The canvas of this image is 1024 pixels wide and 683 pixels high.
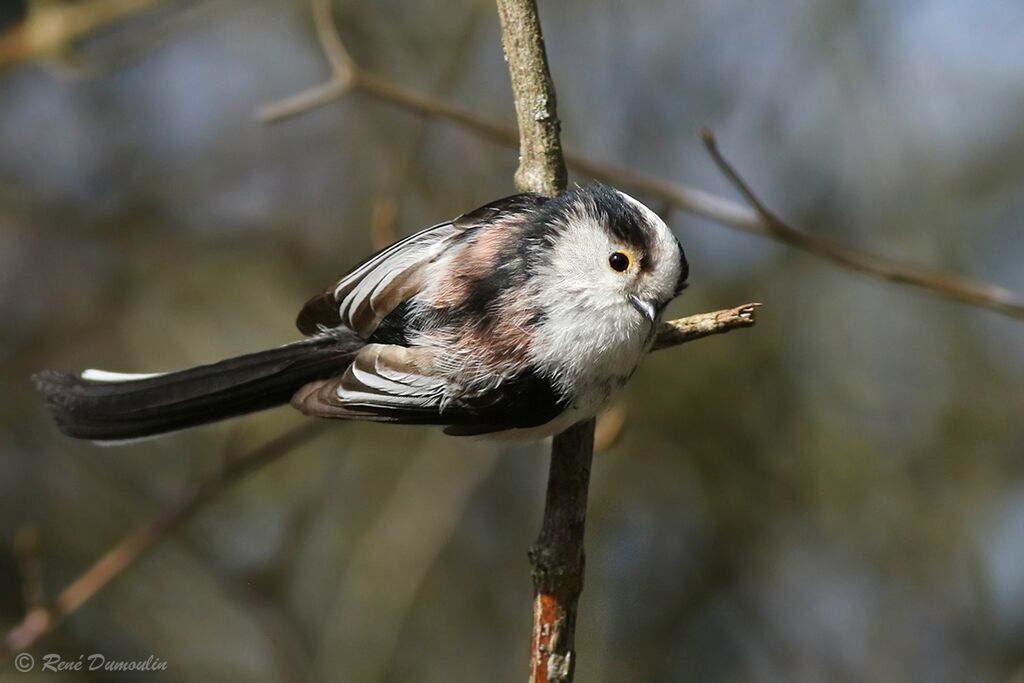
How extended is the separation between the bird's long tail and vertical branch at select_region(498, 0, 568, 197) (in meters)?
0.60

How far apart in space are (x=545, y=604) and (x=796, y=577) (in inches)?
108

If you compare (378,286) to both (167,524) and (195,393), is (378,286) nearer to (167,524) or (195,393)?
(195,393)

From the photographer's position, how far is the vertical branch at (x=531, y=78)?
2.26 meters

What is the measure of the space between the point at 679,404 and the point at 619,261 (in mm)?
2523

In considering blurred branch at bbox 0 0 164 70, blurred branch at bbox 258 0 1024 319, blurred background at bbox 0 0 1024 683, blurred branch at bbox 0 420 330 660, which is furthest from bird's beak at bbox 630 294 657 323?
blurred branch at bbox 0 0 164 70

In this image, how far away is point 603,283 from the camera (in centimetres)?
214

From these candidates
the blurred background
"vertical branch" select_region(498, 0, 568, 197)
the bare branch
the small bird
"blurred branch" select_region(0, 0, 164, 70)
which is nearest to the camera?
the bare branch

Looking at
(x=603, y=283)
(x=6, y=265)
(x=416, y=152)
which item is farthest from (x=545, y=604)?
(x=6, y=265)

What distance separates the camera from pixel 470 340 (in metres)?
2.19

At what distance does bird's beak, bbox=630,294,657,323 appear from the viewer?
209 cm

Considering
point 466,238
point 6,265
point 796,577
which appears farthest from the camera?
point 6,265

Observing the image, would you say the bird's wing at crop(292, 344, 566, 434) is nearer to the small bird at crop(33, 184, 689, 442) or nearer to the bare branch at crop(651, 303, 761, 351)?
the small bird at crop(33, 184, 689, 442)

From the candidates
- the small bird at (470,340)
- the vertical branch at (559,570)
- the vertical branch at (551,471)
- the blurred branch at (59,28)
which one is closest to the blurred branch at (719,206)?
the vertical branch at (551,471)

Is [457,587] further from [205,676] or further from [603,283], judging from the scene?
[603,283]
